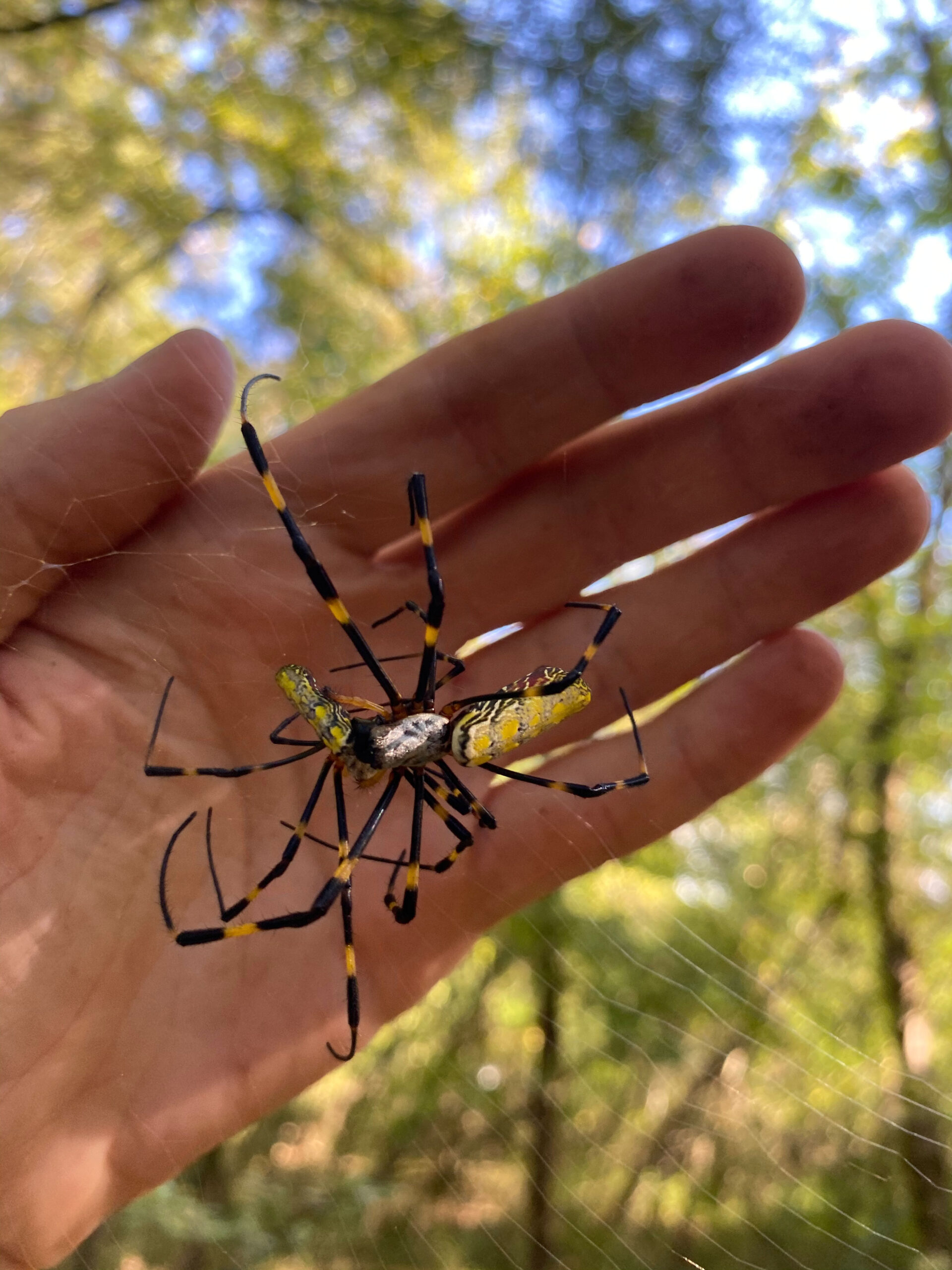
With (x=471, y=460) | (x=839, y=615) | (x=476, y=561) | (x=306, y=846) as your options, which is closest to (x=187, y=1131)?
(x=306, y=846)

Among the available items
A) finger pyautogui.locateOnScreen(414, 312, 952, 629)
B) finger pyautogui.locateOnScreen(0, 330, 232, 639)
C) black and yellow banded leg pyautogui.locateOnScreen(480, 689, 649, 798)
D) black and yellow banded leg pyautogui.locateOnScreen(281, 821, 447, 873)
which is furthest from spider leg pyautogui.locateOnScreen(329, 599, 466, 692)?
finger pyautogui.locateOnScreen(0, 330, 232, 639)

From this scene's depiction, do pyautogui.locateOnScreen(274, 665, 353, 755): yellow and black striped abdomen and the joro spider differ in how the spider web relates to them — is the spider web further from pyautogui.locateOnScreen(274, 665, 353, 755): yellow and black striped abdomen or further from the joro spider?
pyautogui.locateOnScreen(274, 665, 353, 755): yellow and black striped abdomen

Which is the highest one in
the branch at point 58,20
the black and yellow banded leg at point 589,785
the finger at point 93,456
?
the branch at point 58,20

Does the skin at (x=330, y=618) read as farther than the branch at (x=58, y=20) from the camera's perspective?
No

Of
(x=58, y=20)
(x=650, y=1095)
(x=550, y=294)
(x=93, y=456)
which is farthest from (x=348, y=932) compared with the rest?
(x=58, y=20)

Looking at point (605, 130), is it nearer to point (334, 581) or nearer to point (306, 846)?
point (334, 581)

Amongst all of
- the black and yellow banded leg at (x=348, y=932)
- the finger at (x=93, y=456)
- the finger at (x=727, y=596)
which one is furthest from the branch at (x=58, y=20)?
the black and yellow banded leg at (x=348, y=932)

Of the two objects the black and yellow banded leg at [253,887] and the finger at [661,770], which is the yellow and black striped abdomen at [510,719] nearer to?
the black and yellow banded leg at [253,887]
